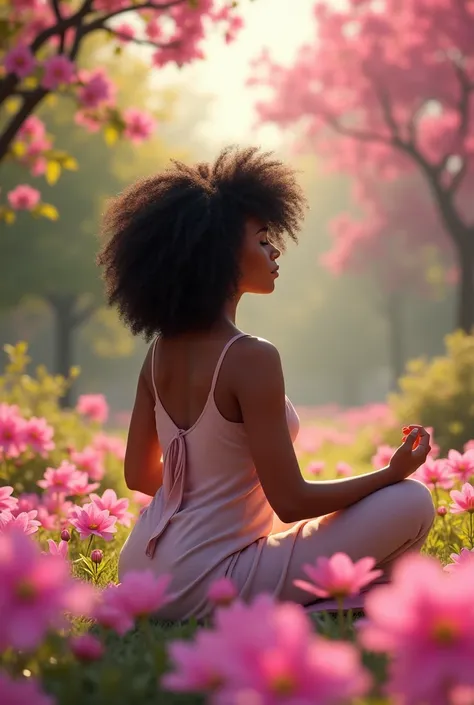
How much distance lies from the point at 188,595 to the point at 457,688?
5.01 ft

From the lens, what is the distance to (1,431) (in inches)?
182

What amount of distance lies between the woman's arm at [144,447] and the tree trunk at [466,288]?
921cm

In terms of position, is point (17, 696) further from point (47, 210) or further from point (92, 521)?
point (47, 210)

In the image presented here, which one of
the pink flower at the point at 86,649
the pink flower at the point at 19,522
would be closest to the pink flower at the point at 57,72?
the pink flower at the point at 19,522

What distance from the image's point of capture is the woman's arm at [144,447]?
3035 millimetres

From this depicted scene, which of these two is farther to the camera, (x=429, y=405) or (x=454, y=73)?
(x=454, y=73)

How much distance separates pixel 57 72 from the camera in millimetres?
5738

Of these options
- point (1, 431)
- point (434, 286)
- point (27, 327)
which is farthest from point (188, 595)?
point (27, 327)

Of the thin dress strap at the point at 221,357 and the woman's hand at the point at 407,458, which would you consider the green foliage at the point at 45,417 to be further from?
the woman's hand at the point at 407,458

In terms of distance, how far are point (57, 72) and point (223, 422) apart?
3.80 meters

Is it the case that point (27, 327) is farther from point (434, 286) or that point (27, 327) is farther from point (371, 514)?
point (371, 514)

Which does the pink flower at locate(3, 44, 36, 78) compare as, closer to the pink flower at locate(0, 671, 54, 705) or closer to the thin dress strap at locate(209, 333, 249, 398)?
the thin dress strap at locate(209, 333, 249, 398)

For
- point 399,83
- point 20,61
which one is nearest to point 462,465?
point 20,61

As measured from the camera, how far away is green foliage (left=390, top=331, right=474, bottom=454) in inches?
288
